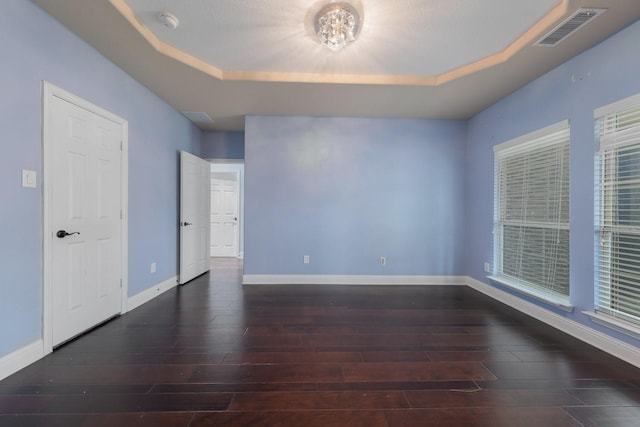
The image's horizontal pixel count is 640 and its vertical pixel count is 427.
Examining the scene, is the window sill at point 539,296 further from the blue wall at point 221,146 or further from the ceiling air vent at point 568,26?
the blue wall at point 221,146

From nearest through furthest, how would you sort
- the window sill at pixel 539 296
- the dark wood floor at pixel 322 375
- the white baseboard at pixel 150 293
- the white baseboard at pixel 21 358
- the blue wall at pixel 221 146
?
the dark wood floor at pixel 322 375 < the white baseboard at pixel 21 358 < the window sill at pixel 539 296 < the white baseboard at pixel 150 293 < the blue wall at pixel 221 146

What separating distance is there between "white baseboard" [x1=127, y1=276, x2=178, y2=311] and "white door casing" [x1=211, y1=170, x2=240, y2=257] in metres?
2.73

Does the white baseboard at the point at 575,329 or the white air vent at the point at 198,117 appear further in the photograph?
the white air vent at the point at 198,117

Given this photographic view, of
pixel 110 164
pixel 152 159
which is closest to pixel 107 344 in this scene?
pixel 110 164

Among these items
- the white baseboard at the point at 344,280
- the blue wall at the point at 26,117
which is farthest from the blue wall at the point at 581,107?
the blue wall at the point at 26,117

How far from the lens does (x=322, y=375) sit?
1.84m

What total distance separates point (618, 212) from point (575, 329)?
106 centimetres

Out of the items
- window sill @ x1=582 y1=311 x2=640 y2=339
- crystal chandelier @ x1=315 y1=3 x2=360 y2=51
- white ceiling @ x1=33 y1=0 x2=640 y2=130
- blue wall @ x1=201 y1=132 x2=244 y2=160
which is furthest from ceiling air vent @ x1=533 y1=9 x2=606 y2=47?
blue wall @ x1=201 y1=132 x2=244 y2=160

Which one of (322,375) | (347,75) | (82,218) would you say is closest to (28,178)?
(82,218)

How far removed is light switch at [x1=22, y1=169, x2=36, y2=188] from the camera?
6.12 feet

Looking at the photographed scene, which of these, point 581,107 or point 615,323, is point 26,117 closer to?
point 581,107

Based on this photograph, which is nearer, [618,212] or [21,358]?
[21,358]

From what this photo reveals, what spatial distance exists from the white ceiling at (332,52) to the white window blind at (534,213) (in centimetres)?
72

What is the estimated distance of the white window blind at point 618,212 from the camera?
203 centimetres
